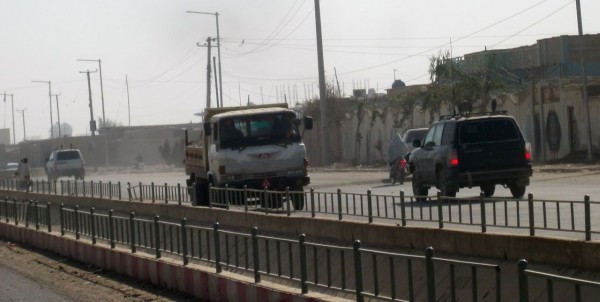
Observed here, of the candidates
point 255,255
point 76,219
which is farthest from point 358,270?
point 76,219

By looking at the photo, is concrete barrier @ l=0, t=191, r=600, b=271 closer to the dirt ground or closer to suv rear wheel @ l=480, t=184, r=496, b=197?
the dirt ground

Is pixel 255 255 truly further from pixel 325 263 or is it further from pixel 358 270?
pixel 358 270

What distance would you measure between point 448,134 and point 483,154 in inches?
38.9

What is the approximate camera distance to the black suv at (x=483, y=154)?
23.7 m

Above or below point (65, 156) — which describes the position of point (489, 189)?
below

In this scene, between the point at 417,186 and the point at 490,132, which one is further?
the point at 417,186

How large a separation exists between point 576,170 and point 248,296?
25111 mm

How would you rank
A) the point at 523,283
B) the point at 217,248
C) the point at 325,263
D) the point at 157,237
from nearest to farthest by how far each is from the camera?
the point at 523,283 → the point at 325,263 → the point at 217,248 → the point at 157,237

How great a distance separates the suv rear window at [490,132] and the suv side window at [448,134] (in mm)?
178

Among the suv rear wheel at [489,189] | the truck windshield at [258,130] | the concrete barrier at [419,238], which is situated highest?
the truck windshield at [258,130]

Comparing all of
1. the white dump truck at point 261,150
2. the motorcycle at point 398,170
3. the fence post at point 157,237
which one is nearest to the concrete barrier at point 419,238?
the white dump truck at point 261,150

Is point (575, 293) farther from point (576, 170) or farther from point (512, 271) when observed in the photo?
point (576, 170)

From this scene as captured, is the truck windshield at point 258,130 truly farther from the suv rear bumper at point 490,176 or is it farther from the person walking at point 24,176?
the person walking at point 24,176

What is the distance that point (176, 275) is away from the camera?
16141mm
